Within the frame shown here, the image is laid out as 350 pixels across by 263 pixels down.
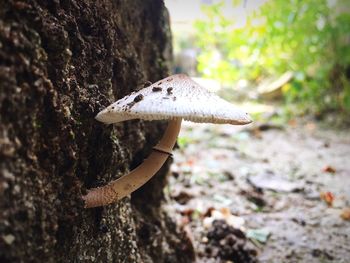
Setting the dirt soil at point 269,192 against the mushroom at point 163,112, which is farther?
the dirt soil at point 269,192

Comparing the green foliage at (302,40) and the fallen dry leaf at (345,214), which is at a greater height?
the green foliage at (302,40)

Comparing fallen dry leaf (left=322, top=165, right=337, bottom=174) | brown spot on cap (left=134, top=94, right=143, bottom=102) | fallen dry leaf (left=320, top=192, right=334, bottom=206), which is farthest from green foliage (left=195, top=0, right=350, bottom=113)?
brown spot on cap (left=134, top=94, right=143, bottom=102)

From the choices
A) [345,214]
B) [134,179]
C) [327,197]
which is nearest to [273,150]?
[327,197]

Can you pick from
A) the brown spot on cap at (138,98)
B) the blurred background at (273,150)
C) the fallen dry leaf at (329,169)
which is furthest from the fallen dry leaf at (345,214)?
the brown spot on cap at (138,98)

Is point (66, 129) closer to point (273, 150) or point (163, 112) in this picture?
point (163, 112)

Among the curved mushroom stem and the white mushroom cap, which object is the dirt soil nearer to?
the curved mushroom stem

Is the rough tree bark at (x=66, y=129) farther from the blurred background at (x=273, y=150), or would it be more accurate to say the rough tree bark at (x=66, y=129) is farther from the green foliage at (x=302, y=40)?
the green foliage at (x=302, y=40)

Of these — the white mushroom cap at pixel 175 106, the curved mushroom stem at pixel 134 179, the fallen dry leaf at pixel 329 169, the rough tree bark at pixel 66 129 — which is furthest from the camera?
the fallen dry leaf at pixel 329 169

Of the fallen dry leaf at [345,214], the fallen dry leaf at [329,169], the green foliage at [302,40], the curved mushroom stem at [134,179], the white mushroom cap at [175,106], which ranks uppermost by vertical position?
the green foliage at [302,40]
